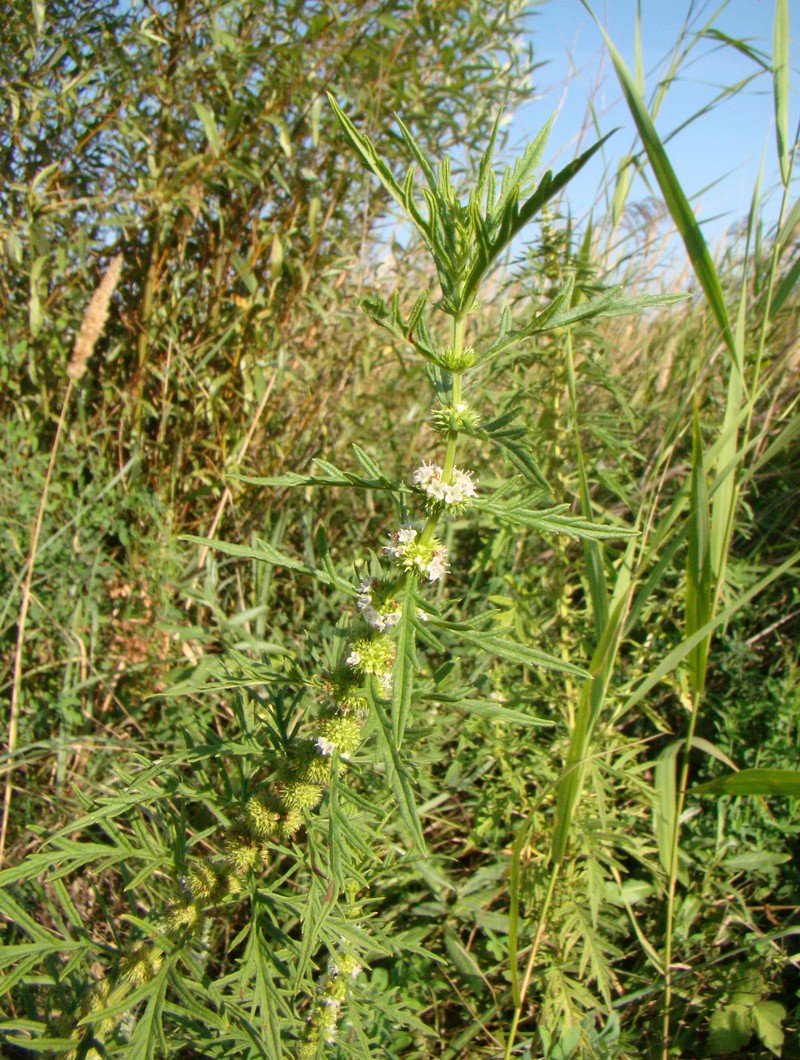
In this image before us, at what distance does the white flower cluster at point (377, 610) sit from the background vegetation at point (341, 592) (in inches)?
4.5

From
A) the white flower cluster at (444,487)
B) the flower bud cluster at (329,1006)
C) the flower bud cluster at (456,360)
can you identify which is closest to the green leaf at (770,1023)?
the flower bud cluster at (329,1006)

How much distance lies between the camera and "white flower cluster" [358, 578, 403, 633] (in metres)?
1.09

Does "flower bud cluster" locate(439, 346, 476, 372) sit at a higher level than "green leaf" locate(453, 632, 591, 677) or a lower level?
higher

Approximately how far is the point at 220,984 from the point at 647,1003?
1.09 metres

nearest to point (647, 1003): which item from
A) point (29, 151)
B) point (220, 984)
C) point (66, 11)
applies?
point (220, 984)

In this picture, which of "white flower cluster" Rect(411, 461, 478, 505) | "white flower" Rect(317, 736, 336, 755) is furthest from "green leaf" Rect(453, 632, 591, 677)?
"white flower" Rect(317, 736, 336, 755)

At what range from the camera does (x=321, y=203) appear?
2.58 metres

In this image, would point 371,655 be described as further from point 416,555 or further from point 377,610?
point 416,555

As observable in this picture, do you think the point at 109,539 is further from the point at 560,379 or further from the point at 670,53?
the point at 670,53

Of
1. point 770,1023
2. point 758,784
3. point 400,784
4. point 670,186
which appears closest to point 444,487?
point 400,784

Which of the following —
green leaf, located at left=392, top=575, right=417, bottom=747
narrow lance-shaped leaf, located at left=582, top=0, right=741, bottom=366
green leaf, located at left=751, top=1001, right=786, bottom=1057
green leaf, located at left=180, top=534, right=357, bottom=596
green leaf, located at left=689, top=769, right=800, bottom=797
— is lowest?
green leaf, located at left=751, top=1001, right=786, bottom=1057

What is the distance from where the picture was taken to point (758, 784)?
1.31m

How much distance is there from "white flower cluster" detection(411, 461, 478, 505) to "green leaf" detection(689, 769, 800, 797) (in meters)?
0.72

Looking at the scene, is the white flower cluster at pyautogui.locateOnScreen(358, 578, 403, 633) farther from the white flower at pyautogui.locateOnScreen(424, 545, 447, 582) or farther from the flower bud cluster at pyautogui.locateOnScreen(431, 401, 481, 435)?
the flower bud cluster at pyautogui.locateOnScreen(431, 401, 481, 435)
